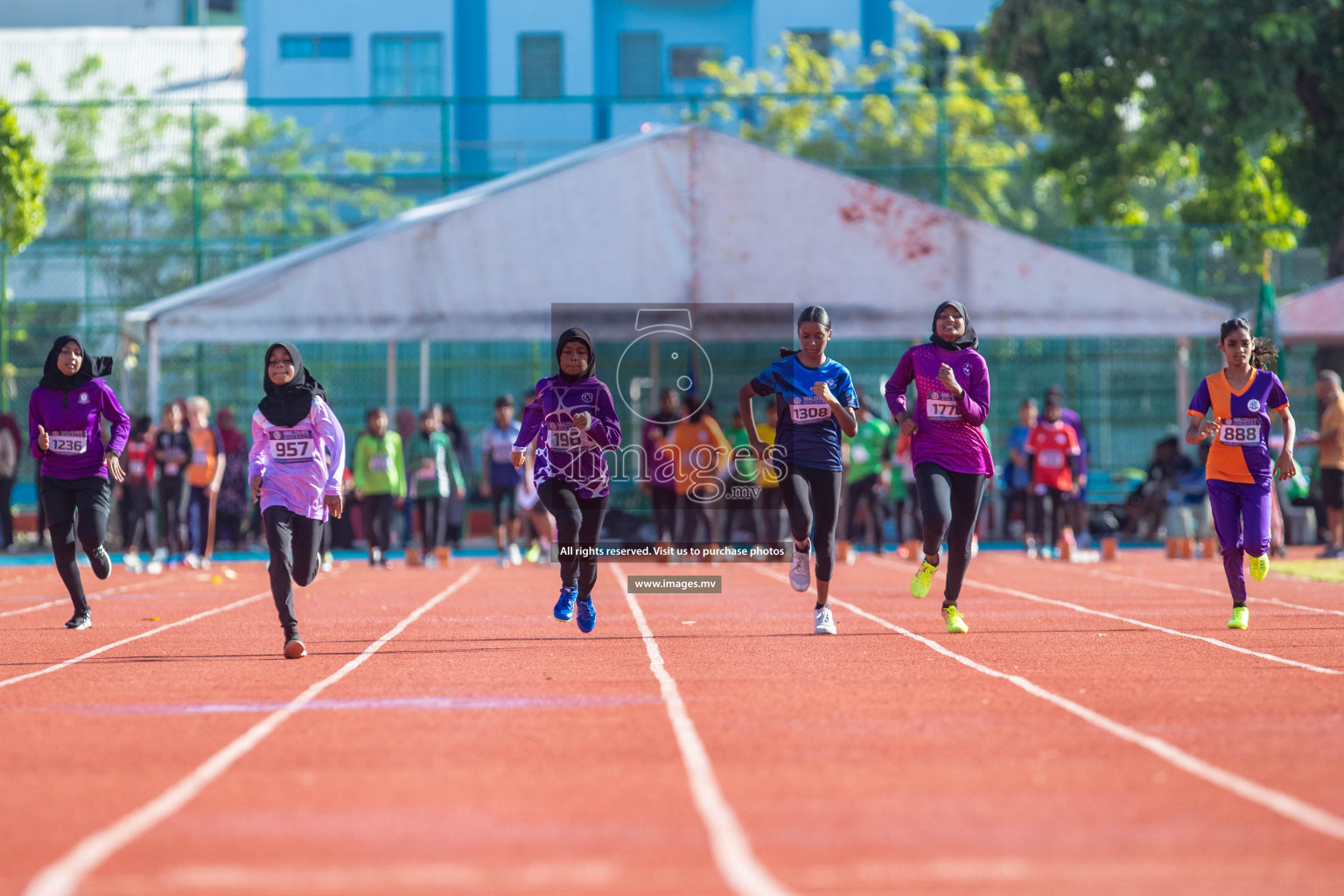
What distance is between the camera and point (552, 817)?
5594 millimetres

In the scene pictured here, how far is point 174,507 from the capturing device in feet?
64.8

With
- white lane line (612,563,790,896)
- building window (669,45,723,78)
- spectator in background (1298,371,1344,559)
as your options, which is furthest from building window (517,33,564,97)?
white lane line (612,563,790,896)

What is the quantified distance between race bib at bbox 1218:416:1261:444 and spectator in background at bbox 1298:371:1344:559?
8416 mm

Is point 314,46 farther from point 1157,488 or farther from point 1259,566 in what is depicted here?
point 1259,566

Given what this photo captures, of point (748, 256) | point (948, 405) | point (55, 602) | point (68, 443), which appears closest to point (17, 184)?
point (748, 256)

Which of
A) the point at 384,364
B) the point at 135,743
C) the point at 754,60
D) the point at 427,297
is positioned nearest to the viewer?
the point at 135,743

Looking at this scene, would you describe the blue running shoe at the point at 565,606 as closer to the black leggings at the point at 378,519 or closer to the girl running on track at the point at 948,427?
the girl running on track at the point at 948,427

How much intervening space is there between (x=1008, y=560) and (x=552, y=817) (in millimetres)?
16069

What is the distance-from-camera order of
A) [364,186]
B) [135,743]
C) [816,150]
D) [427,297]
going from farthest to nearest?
[816,150] < [364,186] < [427,297] < [135,743]

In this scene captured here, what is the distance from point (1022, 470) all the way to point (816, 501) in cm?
1138

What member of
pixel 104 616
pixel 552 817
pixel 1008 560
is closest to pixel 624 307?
pixel 1008 560

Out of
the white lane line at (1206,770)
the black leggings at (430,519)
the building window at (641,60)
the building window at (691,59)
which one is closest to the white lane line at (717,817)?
the white lane line at (1206,770)

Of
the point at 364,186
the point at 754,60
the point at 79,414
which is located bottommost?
the point at 79,414

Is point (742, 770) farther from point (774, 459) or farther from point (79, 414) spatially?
point (79, 414)
